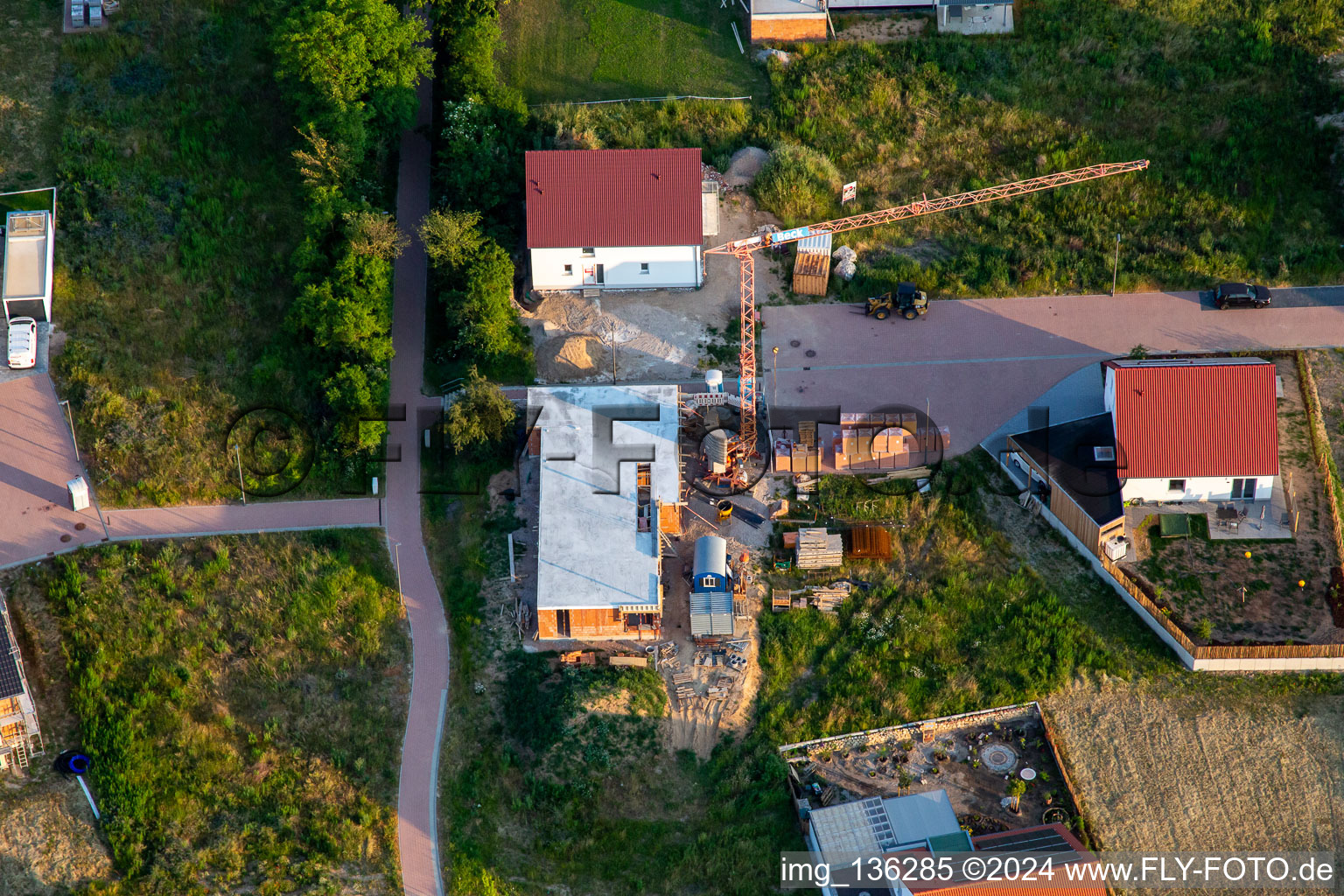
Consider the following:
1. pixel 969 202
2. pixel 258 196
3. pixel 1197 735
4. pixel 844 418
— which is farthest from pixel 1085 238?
pixel 258 196

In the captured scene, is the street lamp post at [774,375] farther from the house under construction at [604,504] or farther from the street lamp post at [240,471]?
the street lamp post at [240,471]

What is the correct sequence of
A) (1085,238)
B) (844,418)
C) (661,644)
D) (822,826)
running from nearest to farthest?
(822,826)
(661,644)
(844,418)
(1085,238)

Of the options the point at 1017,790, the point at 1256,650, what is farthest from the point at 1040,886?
the point at 1256,650

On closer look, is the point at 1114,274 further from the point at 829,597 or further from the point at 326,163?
the point at 326,163

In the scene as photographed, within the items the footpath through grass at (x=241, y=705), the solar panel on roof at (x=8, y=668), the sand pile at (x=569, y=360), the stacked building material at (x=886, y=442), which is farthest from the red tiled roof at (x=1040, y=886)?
the solar panel on roof at (x=8, y=668)

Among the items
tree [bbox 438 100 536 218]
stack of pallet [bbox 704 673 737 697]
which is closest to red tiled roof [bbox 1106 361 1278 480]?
stack of pallet [bbox 704 673 737 697]

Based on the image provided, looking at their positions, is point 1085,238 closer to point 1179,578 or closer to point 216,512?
point 1179,578

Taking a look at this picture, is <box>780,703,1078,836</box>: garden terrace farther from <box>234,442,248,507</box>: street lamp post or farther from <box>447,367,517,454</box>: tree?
<box>234,442,248,507</box>: street lamp post
